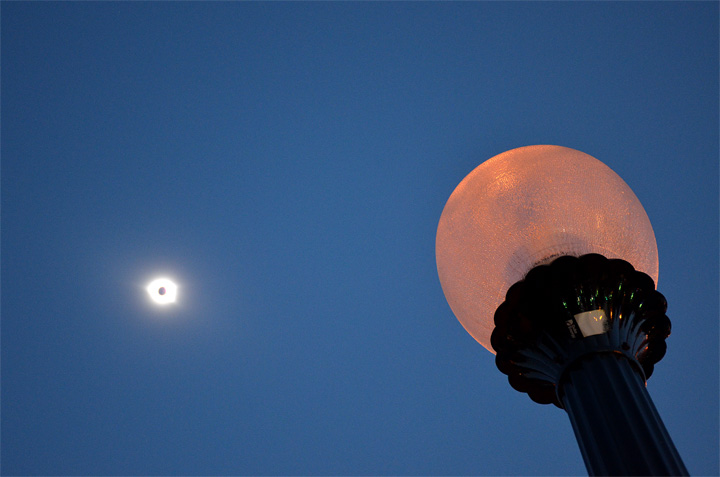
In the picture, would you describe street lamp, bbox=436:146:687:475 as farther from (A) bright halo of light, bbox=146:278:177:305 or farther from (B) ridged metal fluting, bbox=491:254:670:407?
(A) bright halo of light, bbox=146:278:177:305

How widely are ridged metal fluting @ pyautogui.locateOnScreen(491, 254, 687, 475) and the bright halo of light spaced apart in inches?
261

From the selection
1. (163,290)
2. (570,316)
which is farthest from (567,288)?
(163,290)

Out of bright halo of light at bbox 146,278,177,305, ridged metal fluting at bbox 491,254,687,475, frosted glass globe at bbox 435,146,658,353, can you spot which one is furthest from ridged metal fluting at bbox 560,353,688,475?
bright halo of light at bbox 146,278,177,305

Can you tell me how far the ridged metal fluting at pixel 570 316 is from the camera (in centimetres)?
192

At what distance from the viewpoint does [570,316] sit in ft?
6.39

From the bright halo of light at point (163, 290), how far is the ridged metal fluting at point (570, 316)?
6.63 meters

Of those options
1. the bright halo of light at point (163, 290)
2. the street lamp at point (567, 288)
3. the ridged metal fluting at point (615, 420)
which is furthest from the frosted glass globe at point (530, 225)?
the bright halo of light at point (163, 290)

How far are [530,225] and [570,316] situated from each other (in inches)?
16.0

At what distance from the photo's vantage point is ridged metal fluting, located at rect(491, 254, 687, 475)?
1658 millimetres

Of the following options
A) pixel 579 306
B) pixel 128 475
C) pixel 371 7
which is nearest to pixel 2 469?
pixel 128 475

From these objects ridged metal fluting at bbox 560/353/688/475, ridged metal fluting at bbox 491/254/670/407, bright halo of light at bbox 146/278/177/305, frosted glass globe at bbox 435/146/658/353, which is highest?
bright halo of light at bbox 146/278/177/305

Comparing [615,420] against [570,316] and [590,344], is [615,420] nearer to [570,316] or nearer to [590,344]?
[590,344]

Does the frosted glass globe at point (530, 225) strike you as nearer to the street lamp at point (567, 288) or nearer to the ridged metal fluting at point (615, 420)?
the street lamp at point (567, 288)

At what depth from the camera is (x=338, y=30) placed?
8.38 meters
